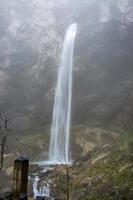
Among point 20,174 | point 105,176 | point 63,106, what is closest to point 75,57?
point 63,106

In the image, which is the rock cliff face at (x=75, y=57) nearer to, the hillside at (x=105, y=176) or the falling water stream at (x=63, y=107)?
the falling water stream at (x=63, y=107)

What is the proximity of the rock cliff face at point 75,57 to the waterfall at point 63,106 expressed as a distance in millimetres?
683

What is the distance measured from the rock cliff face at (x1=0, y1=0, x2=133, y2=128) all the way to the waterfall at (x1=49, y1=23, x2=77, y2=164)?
2.24 feet

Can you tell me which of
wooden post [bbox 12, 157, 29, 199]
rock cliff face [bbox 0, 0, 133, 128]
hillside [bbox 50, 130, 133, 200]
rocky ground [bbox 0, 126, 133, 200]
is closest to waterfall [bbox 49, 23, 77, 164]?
rock cliff face [bbox 0, 0, 133, 128]

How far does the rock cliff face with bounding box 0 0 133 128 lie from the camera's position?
34.9 metres

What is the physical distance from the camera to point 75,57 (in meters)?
37.0

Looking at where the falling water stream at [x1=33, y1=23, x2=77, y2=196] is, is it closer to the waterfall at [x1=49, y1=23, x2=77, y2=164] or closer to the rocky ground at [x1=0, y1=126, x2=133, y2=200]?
the waterfall at [x1=49, y1=23, x2=77, y2=164]

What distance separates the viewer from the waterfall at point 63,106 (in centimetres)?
3232

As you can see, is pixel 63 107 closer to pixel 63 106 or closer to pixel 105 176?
pixel 63 106

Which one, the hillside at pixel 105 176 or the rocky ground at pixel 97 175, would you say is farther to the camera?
the rocky ground at pixel 97 175

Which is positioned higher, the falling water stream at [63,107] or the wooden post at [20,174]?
the falling water stream at [63,107]

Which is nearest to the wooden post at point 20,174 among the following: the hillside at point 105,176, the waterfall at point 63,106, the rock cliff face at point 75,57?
the hillside at point 105,176

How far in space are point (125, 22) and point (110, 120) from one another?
1115 centimetres

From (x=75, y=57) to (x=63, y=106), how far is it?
5.78 metres
